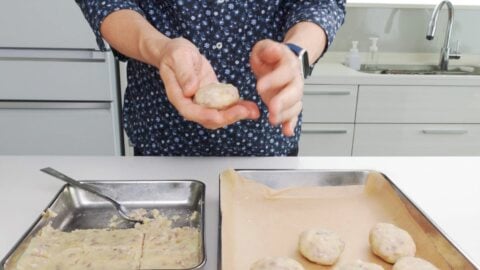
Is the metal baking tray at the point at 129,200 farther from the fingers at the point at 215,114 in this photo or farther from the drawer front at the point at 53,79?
the drawer front at the point at 53,79

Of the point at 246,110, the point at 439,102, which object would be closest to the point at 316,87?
the point at 439,102

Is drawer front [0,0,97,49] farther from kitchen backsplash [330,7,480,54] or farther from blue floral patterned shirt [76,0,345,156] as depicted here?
kitchen backsplash [330,7,480,54]

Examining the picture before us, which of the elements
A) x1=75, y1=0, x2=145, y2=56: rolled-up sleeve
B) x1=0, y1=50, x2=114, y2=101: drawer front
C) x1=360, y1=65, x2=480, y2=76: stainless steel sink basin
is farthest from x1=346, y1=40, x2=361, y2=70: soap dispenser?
x1=75, y1=0, x2=145, y2=56: rolled-up sleeve

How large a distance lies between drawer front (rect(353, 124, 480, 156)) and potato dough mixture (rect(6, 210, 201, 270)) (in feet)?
4.62

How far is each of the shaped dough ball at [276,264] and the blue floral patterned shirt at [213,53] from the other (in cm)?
41

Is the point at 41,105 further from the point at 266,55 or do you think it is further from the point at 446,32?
the point at 446,32

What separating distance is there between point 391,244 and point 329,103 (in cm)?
127

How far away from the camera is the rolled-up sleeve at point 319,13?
0.85 m

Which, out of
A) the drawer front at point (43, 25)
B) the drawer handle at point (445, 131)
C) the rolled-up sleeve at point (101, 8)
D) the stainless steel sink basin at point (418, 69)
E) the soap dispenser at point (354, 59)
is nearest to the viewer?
the rolled-up sleeve at point (101, 8)

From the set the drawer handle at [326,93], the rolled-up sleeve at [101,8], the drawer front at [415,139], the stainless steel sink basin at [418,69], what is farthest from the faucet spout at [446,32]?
the rolled-up sleeve at [101,8]

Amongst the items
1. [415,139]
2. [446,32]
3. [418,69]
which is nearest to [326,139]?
[415,139]

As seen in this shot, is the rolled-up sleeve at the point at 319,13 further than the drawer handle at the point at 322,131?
No

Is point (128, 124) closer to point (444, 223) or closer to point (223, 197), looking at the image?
point (223, 197)

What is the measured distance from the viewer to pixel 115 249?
0.60 m
